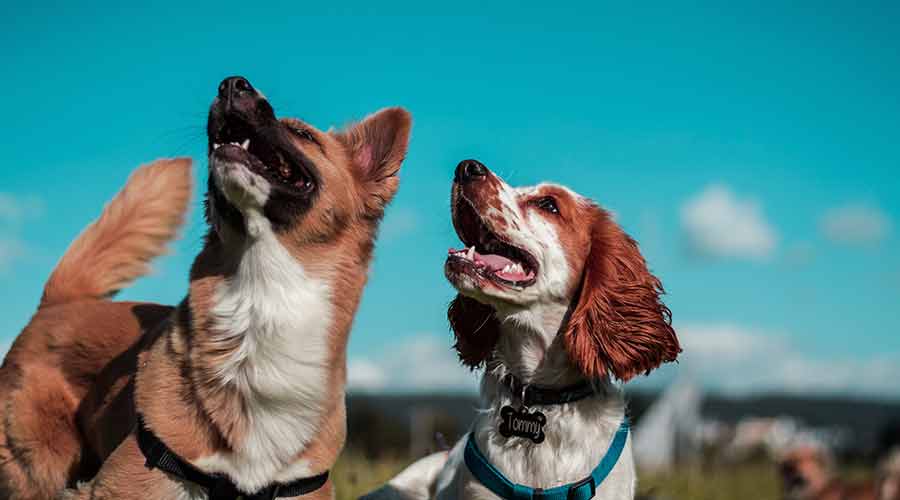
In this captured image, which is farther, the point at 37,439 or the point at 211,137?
the point at 37,439

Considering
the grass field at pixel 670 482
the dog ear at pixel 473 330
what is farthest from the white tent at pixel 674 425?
the dog ear at pixel 473 330

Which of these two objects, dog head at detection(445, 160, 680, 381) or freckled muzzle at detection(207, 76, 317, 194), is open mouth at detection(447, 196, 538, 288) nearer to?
dog head at detection(445, 160, 680, 381)

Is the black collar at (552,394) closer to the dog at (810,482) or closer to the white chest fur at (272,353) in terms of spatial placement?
the white chest fur at (272,353)

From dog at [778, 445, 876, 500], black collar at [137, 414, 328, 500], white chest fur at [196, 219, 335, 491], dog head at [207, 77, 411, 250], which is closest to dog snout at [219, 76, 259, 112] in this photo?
dog head at [207, 77, 411, 250]

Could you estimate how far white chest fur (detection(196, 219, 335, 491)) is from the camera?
416 centimetres

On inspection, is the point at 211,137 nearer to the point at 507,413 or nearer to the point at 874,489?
the point at 507,413

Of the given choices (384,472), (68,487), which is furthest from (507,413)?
(384,472)

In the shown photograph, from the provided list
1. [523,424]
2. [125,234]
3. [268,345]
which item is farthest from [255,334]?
[125,234]

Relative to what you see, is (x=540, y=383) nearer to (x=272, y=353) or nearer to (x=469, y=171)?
(x=469, y=171)

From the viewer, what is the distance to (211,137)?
431 centimetres

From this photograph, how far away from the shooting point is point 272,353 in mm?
4195

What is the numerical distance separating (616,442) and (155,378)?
229 centimetres

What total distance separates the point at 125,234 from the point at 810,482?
11261mm

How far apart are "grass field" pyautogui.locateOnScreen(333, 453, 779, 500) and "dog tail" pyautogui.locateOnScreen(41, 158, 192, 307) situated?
2232 mm
